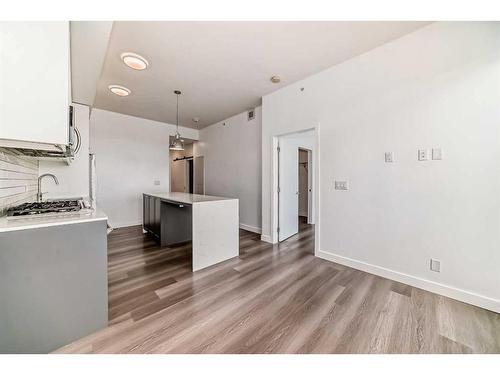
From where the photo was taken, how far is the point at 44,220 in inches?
52.3

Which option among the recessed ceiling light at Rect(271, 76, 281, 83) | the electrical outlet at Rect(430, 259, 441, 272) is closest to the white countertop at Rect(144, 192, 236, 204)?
the recessed ceiling light at Rect(271, 76, 281, 83)

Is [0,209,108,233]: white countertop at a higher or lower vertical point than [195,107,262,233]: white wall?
lower

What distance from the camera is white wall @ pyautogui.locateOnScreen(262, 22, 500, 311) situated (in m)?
1.75

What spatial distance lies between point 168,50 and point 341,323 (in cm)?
336

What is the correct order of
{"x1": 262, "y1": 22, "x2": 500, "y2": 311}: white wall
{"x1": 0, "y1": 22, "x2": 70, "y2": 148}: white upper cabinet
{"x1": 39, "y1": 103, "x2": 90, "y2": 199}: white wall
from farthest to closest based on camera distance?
{"x1": 39, "y1": 103, "x2": 90, "y2": 199}: white wall
{"x1": 262, "y1": 22, "x2": 500, "y2": 311}: white wall
{"x1": 0, "y1": 22, "x2": 70, "y2": 148}: white upper cabinet

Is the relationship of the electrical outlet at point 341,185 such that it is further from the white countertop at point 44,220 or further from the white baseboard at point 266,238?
the white countertop at point 44,220

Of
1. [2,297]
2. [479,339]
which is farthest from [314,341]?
[2,297]

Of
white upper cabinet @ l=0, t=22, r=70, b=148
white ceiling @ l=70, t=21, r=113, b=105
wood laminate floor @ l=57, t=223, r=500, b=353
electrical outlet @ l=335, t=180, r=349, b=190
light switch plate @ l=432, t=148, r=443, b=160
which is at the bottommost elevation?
wood laminate floor @ l=57, t=223, r=500, b=353

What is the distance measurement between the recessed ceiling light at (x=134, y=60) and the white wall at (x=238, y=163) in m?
2.31

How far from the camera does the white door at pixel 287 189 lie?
3686 millimetres

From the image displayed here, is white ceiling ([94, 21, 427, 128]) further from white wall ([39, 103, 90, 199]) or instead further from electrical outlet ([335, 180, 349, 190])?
electrical outlet ([335, 180, 349, 190])

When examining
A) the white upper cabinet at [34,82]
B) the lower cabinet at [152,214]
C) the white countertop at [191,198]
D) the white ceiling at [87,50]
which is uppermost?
the white ceiling at [87,50]

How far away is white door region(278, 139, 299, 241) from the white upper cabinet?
2.96 m

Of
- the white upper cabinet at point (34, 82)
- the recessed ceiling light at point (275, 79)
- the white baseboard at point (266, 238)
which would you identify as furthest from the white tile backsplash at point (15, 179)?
the white baseboard at point (266, 238)
